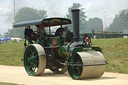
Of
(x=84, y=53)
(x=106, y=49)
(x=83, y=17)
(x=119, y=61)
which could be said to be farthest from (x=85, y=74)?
(x=83, y=17)

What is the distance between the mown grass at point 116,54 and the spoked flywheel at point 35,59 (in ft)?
13.8

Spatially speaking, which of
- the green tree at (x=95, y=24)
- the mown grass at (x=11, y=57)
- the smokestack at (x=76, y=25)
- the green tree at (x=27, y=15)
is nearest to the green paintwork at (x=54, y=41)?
the smokestack at (x=76, y=25)

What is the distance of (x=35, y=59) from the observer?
43.5ft

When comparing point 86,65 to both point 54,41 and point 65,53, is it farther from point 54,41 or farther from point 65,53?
point 54,41

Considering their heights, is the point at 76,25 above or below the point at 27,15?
below

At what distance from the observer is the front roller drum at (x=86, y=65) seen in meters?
10.9

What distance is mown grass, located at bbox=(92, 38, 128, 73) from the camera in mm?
15556

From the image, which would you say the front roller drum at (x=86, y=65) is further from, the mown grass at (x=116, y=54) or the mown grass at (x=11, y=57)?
the mown grass at (x=11, y=57)

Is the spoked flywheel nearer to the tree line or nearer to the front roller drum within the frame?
the front roller drum

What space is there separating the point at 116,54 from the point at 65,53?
646 centimetres

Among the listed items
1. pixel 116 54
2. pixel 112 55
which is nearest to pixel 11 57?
pixel 112 55

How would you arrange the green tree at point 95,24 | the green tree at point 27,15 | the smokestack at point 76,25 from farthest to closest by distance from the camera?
the green tree at point 95,24 < the green tree at point 27,15 < the smokestack at point 76,25

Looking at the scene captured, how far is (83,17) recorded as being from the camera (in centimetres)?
13362

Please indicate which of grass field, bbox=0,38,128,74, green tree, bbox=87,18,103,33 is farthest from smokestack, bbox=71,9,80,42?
green tree, bbox=87,18,103,33
